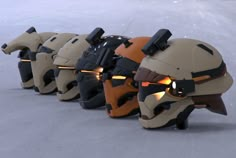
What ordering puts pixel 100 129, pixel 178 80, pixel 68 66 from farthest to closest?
pixel 68 66 < pixel 100 129 < pixel 178 80

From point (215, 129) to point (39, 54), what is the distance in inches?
54.6

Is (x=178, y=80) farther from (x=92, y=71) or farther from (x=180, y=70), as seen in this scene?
(x=92, y=71)

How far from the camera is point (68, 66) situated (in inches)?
112

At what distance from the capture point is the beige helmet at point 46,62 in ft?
10.3

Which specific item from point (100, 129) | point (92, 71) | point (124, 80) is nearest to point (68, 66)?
point (92, 71)

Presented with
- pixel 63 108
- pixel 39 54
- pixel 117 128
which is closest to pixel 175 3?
pixel 39 54

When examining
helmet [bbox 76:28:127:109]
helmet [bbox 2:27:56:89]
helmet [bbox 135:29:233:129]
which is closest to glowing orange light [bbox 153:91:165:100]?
helmet [bbox 135:29:233:129]

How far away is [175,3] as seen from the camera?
687 centimetres

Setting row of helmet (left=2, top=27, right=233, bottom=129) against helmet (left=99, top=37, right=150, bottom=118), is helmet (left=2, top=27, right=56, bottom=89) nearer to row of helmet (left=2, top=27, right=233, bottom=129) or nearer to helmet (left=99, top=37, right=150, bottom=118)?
row of helmet (left=2, top=27, right=233, bottom=129)

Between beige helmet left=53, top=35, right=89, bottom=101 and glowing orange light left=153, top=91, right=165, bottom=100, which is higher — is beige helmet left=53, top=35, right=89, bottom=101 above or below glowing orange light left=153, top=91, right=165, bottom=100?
below

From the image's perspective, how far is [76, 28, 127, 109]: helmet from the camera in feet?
8.53

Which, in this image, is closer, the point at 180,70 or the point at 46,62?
the point at 180,70

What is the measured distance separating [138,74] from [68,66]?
2.65ft

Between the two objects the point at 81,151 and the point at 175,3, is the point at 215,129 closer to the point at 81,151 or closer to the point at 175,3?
the point at 81,151
